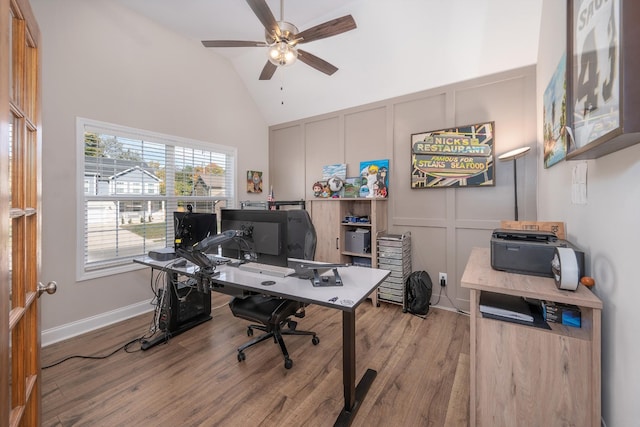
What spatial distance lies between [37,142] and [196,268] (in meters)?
1.31

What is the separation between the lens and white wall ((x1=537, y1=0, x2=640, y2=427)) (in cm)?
89

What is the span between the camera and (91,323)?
8.70ft

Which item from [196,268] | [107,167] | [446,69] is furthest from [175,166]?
[446,69]

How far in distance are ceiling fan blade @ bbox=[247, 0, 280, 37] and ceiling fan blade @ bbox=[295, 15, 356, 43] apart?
7.5 inches

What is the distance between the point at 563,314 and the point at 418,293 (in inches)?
72.8

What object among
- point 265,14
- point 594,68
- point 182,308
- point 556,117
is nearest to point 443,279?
point 556,117

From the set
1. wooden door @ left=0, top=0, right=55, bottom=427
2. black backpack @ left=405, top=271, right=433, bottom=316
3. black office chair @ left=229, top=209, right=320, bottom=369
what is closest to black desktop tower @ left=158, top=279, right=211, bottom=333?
black office chair @ left=229, top=209, right=320, bottom=369

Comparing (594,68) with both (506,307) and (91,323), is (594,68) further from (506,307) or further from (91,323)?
(91,323)

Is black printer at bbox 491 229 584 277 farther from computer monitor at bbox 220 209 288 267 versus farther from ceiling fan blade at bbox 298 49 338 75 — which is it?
ceiling fan blade at bbox 298 49 338 75

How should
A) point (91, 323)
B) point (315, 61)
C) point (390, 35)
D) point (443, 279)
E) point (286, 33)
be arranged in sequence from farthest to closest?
1. point (443, 279)
2. point (390, 35)
3. point (91, 323)
4. point (315, 61)
5. point (286, 33)

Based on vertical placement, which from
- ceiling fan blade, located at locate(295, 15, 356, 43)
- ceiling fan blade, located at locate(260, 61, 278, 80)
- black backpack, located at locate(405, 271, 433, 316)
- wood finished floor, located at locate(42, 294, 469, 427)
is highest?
ceiling fan blade, located at locate(260, 61, 278, 80)

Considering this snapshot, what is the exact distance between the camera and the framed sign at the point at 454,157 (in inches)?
114

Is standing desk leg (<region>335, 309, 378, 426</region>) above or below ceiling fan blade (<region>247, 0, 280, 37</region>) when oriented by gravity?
below

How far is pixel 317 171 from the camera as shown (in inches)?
165
